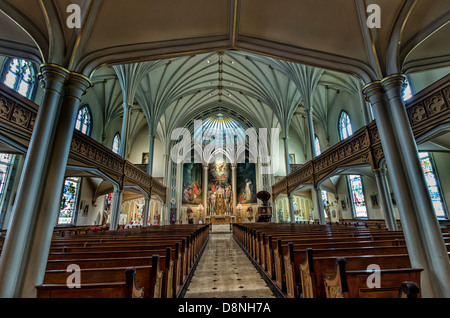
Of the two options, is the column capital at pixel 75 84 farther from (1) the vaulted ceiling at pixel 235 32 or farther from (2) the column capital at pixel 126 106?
(2) the column capital at pixel 126 106

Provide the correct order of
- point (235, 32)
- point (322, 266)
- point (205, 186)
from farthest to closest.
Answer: point (205, 186)
point (235, 32)
point (322, 266)

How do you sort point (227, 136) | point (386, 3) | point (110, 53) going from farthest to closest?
point (227, 136) → point (110, 53) → point (386, 3)

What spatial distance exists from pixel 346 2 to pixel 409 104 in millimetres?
3547

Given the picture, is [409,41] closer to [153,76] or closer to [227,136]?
[153,76]

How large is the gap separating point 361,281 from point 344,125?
17.1 metres

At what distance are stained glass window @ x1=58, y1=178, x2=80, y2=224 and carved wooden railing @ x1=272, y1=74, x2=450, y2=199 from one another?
15.7 meters

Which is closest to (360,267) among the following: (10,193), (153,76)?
(10,193)

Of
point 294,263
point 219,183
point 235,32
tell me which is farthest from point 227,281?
point 219,183

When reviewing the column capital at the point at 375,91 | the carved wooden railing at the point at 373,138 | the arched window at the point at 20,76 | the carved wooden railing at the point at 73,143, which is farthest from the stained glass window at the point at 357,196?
the arched window at the point at 20,76

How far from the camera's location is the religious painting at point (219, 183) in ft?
83.7

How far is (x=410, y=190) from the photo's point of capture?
3.83 meters

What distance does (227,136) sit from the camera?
2838 centimetres

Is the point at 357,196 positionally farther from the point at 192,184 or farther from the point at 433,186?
the point at 192,184

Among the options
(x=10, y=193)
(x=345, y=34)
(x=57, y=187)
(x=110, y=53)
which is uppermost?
(x=345, y=34)
